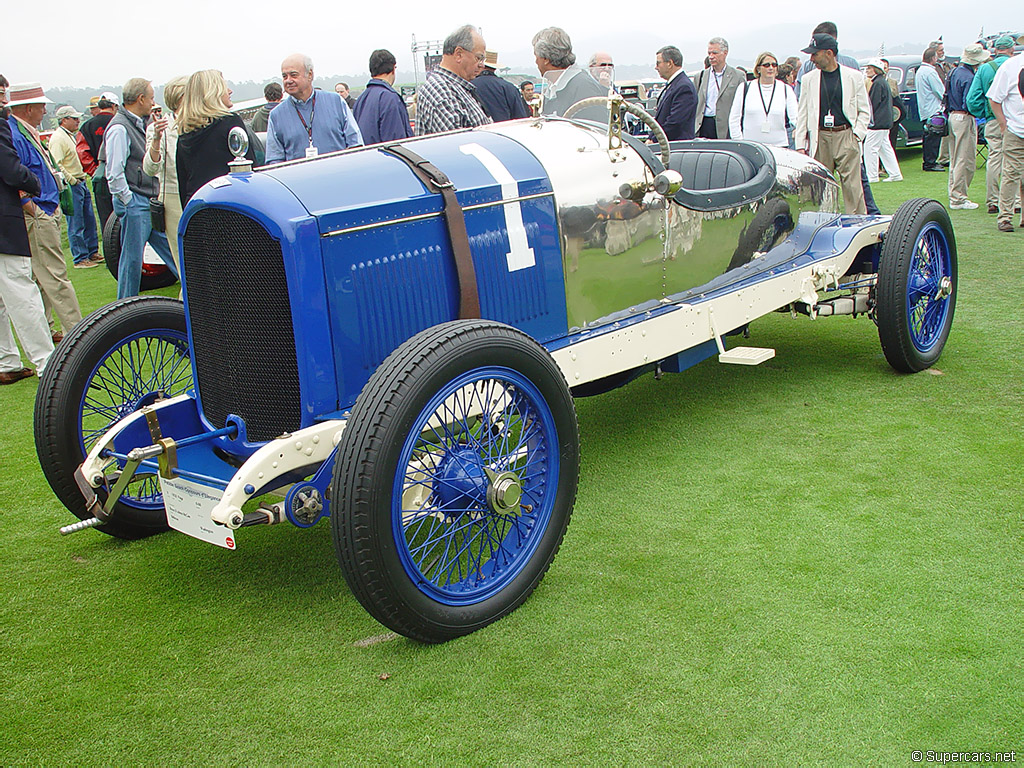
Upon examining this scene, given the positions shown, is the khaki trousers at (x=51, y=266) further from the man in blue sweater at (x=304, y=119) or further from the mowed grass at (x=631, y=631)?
the mowed grass at (x=631, y=631)

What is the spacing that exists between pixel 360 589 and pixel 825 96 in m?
6.39

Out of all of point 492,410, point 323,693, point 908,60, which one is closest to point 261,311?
point 492,410

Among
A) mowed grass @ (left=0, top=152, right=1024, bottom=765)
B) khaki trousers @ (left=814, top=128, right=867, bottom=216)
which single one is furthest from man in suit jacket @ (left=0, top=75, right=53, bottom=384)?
khaki trousers @ (left=814, top=128, right=867, bottom=216)

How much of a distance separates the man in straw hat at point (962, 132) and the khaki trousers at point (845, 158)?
109 inches

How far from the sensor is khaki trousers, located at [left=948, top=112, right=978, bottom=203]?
9.20m

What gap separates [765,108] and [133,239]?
5406mm

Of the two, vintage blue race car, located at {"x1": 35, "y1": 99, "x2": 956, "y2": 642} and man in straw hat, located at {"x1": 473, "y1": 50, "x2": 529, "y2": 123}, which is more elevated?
man in straw hat, located at {"x1": 473, "y1": 50, "x2": 529, "y2": 123}

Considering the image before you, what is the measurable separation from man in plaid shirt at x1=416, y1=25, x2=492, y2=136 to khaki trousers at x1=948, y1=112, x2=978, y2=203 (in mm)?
6677

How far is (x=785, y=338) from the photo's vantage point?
5.58 metres

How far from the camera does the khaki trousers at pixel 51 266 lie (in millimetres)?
5961

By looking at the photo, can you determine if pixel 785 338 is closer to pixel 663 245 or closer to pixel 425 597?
pixel 663 245

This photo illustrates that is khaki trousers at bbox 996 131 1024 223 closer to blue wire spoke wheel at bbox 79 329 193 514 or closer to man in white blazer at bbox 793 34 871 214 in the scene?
man in white blazer at bbox 793 34 871 214

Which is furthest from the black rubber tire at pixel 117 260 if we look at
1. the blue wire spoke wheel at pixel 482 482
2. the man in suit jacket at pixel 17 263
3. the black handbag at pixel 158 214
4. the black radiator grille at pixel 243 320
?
the blue wire spoke wheel at pixel 482 482

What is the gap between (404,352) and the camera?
96.7 inches
